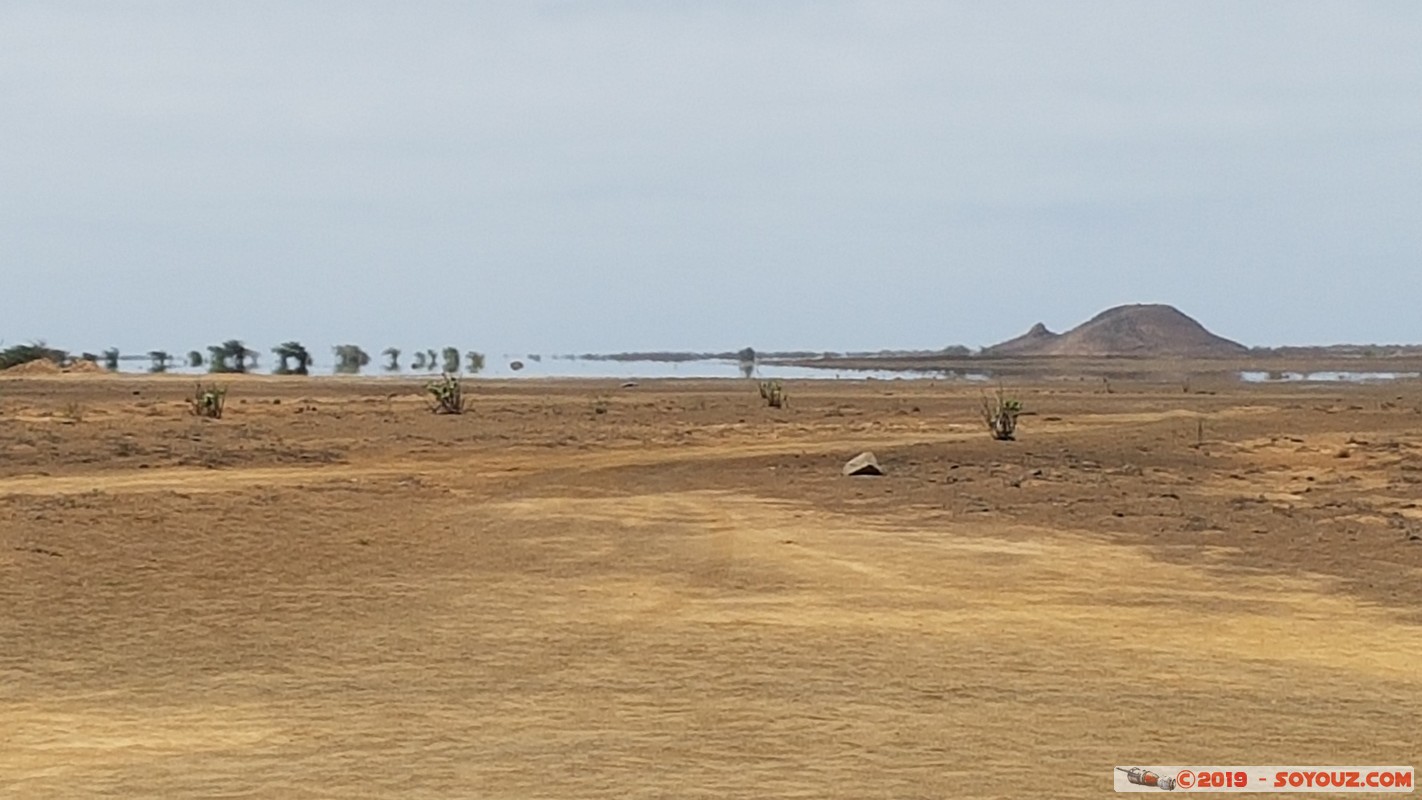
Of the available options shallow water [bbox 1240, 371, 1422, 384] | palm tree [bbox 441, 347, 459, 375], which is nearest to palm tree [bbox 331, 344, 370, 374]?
palm tree [bbox 441, 347, 459, 375]

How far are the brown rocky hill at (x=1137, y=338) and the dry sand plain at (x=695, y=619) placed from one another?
106932 millimetres

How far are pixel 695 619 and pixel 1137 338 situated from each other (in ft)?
424

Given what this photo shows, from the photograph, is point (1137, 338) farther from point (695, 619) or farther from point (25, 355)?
point (695, 619)

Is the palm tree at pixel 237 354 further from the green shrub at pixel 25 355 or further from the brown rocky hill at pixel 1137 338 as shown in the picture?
the brown rocky hill at pixel 1137 338

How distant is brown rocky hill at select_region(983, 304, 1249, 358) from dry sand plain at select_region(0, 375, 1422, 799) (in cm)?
10693

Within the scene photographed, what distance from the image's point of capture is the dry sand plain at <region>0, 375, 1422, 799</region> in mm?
7477

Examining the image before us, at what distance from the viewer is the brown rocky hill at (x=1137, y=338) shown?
130m

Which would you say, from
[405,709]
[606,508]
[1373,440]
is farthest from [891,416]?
[405,709]

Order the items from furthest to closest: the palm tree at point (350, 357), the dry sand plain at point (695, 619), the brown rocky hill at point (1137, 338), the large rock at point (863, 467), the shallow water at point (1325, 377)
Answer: the brown rocky hill at point (1137, 338), the palm tree at point (350, 357), the shallow water at point (1325, 377), the large rock at point (863, 467), the dry sand plain at point (695, 619)

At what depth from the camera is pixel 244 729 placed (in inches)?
318

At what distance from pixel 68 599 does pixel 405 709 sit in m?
4.90

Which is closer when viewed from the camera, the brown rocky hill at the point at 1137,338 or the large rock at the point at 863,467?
the large rock at the point at 863,467

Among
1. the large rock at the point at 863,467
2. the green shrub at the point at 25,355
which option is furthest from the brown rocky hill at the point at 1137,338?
the large rock at the point at 863,467

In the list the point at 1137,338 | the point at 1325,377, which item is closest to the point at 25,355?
the point at 1325,377
